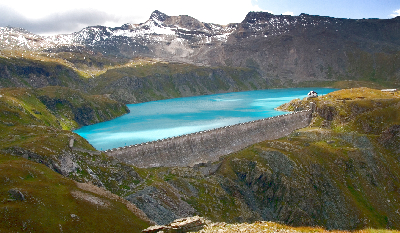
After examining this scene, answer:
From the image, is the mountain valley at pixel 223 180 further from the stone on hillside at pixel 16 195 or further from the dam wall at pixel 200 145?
the dam wall at pixel 200 145

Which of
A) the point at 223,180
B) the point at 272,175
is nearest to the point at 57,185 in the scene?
the point at 223,180

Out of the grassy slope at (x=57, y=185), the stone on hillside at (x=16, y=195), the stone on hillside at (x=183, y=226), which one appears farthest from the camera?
the stone on hillside at (x=16, y=195)

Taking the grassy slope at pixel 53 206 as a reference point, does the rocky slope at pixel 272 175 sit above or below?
below

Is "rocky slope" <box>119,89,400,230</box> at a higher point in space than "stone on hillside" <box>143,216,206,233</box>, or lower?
lower

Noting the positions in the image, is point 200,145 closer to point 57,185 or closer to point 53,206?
point 57,185

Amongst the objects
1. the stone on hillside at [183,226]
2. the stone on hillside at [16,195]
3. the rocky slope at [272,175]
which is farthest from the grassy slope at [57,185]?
the stone on hillside at [183,226]

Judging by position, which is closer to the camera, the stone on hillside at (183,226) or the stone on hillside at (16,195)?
the stone on hillside at (183,226)

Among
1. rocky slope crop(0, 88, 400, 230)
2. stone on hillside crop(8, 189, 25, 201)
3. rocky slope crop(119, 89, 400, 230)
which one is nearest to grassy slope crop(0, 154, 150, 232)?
stone on hillside crop(8, 189, 25, 201)

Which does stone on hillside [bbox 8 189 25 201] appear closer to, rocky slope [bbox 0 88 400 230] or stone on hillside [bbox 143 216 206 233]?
rocky slope [bbox 0 88 400 230]
